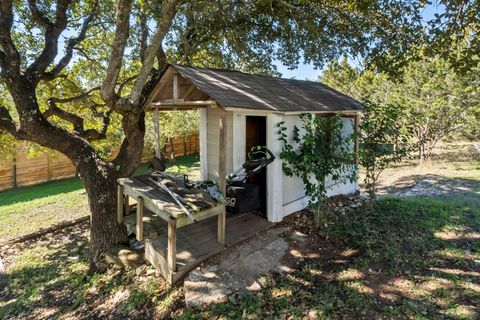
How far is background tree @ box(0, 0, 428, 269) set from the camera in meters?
5.07

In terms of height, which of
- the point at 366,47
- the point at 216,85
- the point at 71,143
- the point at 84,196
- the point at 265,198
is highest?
the point at 366,47

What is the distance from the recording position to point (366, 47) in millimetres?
6773

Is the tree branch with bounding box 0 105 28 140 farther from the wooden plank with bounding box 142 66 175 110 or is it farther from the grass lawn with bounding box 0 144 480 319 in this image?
the grass lawn with bounding box 0 144 480 319

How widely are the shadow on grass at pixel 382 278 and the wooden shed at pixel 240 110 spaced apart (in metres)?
1.27

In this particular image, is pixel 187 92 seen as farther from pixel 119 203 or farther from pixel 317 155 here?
pixel 317 155

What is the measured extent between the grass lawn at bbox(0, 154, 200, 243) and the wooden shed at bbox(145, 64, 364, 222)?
1541 millimetres

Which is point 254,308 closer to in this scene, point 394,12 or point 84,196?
point 394,12

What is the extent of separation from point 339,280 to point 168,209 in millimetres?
2798

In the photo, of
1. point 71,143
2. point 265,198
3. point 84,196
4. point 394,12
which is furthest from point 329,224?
point 84,196

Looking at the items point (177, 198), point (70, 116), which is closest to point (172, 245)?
point (177, 198)

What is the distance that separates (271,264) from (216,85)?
10.7ft

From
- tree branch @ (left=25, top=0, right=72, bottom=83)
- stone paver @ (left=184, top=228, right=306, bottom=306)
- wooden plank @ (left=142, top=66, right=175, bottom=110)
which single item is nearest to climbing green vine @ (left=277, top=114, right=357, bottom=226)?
stone paver @ (left=184, top=228, right=306, bottom=306)

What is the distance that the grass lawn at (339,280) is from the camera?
3.60 metres

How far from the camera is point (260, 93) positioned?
5793 mm
